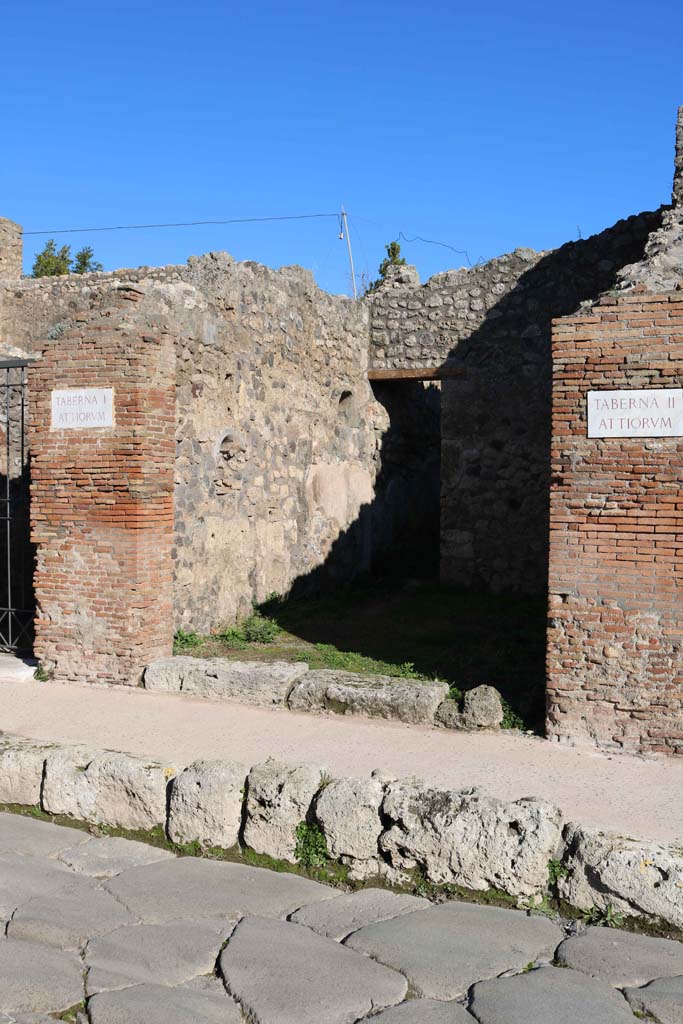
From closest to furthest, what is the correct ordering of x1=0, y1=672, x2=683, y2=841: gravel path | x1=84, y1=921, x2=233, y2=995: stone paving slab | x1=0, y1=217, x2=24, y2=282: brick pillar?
x1=84, y1=921, x2=233, y2=995: stone paving slab → x1=0, y1=672, x2=683, y2=841: gravel path → x1=0, y1=217, x2=24, y2=282: brick pillar

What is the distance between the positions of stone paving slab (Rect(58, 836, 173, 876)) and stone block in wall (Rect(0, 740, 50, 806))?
0.66m

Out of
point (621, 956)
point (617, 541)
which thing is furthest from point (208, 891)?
point (617, 541)

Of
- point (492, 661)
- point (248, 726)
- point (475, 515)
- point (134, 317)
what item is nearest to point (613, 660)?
point (492, 661)

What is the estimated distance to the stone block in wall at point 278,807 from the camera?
488 centimetres

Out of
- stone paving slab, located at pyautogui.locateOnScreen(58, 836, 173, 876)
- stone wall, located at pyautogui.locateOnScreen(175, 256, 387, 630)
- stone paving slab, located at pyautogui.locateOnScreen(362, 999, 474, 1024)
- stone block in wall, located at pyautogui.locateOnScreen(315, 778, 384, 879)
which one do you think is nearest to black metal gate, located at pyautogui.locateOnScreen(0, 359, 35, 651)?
stone wall, located at pyautogui.locateOnScreen(175, 256, 387, 630)

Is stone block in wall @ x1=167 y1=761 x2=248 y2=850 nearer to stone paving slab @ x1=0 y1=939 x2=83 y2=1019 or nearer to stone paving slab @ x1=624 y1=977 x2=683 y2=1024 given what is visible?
stone paving slab @ x1=0 y1=939 x2=83 y2=1019

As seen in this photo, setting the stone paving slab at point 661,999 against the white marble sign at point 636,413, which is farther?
the white marble sign at point 636,413

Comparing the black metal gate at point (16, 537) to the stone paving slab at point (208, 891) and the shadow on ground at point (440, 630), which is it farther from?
the stone paving slab at point (208, 891)

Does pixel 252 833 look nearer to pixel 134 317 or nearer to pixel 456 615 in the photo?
pixel 134 317

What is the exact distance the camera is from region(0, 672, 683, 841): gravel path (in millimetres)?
5215

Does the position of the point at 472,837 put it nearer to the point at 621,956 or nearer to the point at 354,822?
the point at 354,822

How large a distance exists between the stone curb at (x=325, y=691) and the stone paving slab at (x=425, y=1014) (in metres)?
3.19

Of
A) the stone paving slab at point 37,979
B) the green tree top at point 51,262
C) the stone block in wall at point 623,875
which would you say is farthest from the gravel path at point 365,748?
the green tree top at point 51,262

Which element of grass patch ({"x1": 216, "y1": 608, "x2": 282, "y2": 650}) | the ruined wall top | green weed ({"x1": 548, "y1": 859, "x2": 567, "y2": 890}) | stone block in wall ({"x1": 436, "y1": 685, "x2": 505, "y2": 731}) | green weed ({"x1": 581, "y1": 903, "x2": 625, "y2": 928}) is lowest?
green weed ({"x1": 581, "y1": 903, "x2": 625, "y2": 928})
